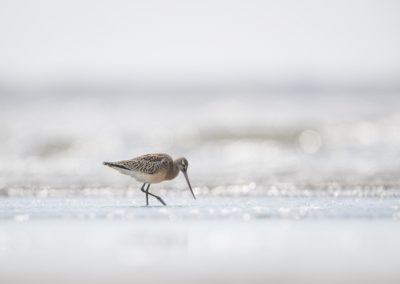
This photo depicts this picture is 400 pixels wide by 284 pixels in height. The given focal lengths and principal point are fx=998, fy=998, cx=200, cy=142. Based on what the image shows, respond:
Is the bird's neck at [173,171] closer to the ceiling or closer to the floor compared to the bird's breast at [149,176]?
closer to the ceiling

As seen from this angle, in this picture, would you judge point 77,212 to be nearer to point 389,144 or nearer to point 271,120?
point 389,144

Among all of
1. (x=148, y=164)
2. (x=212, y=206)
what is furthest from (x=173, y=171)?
(x=212, y=206)

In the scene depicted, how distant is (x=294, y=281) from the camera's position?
22.2 ft

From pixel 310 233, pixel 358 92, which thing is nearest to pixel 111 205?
pixel 310 233

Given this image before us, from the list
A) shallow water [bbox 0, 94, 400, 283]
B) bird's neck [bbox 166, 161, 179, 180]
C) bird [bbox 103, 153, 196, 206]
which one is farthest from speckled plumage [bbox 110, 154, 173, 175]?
shallow water [bbox 0, 94, 400, 283]

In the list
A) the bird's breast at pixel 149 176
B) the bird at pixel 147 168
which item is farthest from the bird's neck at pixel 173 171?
the bird's breast at pixel 149 176

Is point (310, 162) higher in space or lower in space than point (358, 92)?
lower

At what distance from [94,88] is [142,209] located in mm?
39289

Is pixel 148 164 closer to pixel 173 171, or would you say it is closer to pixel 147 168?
pixel 147 168

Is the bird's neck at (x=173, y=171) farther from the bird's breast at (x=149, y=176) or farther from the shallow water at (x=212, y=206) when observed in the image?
the shallow water at (x=212, y=206)

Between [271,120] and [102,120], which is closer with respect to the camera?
[271,120]

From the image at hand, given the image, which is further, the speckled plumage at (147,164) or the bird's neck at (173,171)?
the bird's neck at (173,171)

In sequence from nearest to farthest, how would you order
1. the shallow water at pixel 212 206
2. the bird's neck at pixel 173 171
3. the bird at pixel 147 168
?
the shallow water at pixel 212 206 < the bird at pixel 147 168 < the bird's neck at pixel 173 171

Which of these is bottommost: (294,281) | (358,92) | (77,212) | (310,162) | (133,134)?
(294,281)
